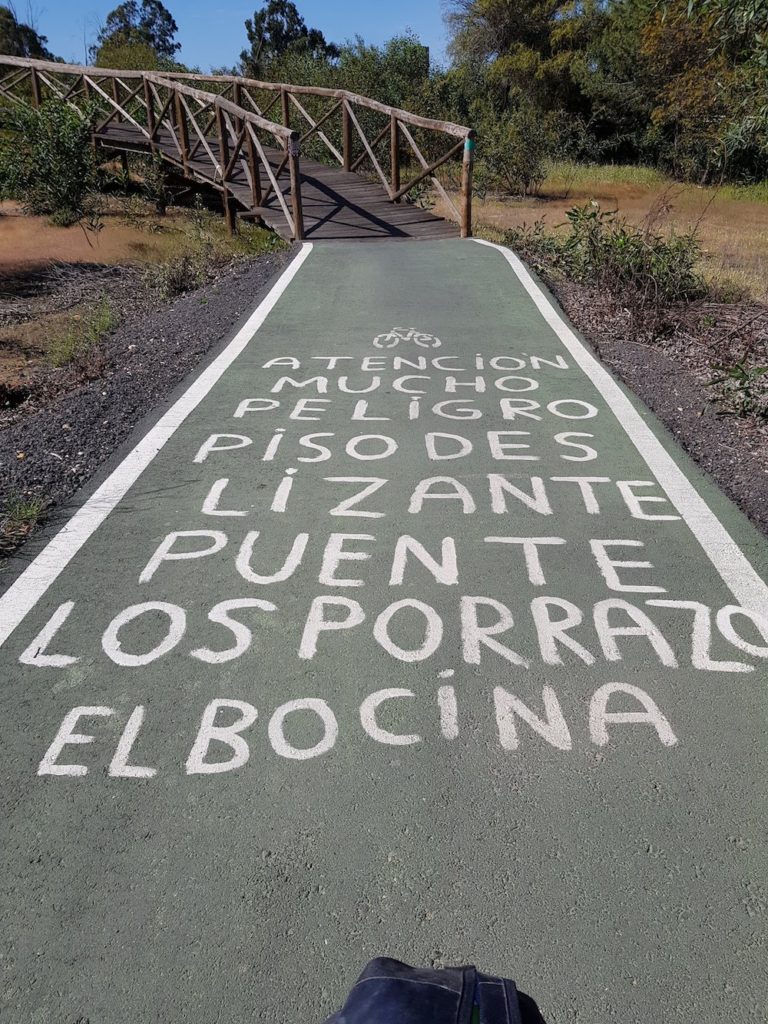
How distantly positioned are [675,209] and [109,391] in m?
14.2

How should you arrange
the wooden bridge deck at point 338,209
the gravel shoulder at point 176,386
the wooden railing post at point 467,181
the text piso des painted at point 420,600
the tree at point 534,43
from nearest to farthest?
the text piso des painted at point 420,600 < the gravel shoulder at point 176,386 < the wooden railing post at point 467,181 < the wooden bridge deck at point 338,209 < the tree at point 534,43

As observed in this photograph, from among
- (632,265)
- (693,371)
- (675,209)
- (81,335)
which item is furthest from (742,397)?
(675,209)

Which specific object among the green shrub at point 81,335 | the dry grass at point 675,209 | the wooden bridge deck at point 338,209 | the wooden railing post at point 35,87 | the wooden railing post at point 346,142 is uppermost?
the wooden railing post at point 35,87

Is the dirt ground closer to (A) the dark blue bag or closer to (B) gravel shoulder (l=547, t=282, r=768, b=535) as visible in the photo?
(B) gravel shoulder (l=547, t=282, r=768, b=535)

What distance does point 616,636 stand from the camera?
3.16m

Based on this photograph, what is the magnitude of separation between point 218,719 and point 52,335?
27.9 ft

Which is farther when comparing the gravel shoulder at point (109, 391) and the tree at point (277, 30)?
the tree at point (277, 30)

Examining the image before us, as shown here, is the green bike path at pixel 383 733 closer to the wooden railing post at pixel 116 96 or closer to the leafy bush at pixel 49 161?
the leafy bush at pixel 49 161

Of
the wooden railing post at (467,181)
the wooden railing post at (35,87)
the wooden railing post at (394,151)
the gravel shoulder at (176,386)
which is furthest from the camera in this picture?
the wooden railing post at (35,87)

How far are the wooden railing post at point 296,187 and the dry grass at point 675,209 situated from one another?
3615mm

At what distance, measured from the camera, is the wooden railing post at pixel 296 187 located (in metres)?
11.0

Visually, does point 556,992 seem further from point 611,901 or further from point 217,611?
point 217,611

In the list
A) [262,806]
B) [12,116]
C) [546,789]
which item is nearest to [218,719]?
[262,806]

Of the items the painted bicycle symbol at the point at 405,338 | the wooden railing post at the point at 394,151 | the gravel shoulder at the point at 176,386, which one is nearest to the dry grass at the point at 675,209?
the wooden railing post at the point at 394,151
